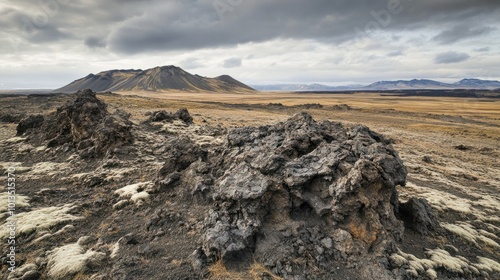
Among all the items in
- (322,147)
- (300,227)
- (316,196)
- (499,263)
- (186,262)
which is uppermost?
(322,147)

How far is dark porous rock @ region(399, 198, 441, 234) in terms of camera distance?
15.7 meters

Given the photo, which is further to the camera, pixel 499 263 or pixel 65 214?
pixel 65 214

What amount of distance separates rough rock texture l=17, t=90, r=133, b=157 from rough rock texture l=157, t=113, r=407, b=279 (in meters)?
16.8

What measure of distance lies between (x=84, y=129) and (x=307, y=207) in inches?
1128

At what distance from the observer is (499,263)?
14023mm

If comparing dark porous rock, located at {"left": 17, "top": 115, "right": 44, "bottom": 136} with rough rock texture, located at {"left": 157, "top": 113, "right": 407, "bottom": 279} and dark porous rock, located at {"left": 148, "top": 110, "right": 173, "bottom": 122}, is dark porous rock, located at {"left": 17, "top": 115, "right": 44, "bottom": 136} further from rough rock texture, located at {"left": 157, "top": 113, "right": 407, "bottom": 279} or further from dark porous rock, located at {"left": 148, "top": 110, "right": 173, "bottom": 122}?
rough rock texture, located at {"left": 157, "top": 113, "right": 407, "bottom": 279}

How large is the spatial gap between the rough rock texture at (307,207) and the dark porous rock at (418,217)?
0.80 meters

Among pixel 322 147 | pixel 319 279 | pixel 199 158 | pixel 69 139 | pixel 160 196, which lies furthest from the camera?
pixel 69 139

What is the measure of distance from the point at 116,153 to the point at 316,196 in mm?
21354

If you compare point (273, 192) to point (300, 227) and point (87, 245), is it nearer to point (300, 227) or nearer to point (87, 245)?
point (300, 227)

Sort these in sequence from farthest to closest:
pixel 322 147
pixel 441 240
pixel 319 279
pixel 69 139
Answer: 1. pixel 69 139
2. pixel 322 147
3. pixel 441 240
4. pixel 319 279

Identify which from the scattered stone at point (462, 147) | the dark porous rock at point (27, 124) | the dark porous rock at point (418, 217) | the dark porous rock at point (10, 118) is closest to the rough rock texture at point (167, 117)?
the dark porous rock at point (27, 124)

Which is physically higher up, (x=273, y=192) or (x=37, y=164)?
(x=273, y=192)

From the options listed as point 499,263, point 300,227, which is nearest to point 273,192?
point 300,227
